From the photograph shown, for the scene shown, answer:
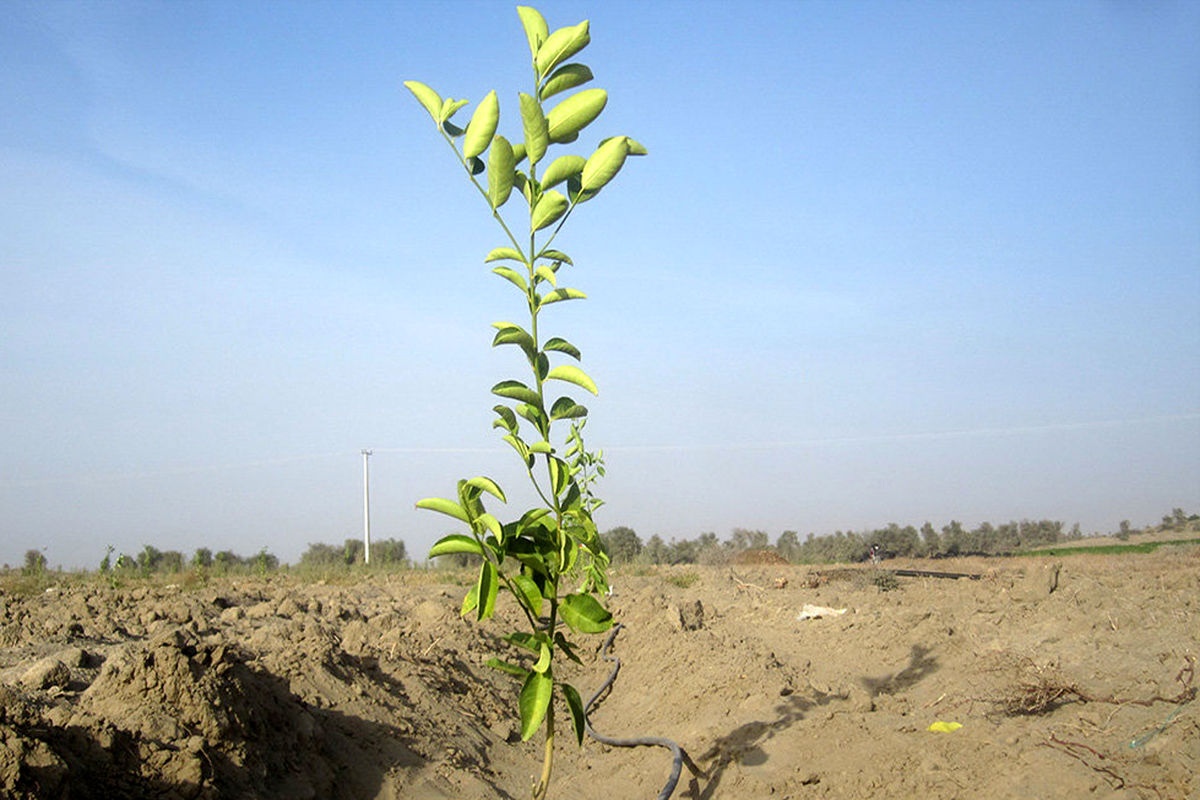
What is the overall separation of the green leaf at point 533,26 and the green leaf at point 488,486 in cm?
119

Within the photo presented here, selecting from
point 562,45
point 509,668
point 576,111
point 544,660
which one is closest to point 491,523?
point 544,660

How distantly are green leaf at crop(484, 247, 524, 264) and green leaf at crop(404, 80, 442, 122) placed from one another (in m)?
0.41

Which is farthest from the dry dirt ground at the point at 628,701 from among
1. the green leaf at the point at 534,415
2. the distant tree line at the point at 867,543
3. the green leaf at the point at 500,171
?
the distant tree line at the point at 867,543

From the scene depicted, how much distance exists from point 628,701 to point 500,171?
556cm

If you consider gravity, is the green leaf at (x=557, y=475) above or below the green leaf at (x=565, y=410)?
below

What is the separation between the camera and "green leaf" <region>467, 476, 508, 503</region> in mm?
2232

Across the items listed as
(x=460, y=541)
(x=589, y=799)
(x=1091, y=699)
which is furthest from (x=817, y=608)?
(x=460, y=541)

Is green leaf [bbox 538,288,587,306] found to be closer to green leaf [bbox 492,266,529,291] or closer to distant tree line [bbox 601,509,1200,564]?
green leaf [bbox 492,266,529,291]

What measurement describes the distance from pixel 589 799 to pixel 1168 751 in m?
2.85

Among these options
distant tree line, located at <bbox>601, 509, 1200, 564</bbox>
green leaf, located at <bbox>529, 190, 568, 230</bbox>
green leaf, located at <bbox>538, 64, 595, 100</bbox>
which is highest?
green leaf, located at <bbox>538, 64, 595, 100</bbox>

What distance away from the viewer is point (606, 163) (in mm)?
2307

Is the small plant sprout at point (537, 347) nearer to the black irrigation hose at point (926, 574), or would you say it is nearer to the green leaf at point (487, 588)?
the green leaf at point (487, 588)

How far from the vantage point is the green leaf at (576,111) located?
2314 millimetres

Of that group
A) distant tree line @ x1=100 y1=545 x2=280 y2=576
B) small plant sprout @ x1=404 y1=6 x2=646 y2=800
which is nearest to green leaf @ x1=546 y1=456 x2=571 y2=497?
small plant sprout @ x1=404 y1=6 x2=646 y2=800
